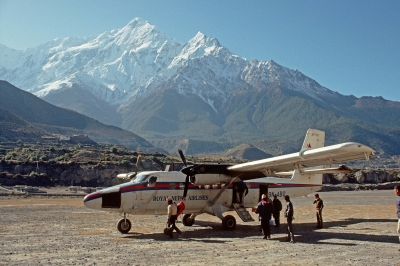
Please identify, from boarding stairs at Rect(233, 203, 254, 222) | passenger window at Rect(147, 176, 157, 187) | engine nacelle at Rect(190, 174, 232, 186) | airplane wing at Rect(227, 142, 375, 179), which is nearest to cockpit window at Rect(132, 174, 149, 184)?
passenger window at Rect(147, 176, 157, 187)

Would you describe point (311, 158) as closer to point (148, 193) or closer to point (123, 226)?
point (148, 193)

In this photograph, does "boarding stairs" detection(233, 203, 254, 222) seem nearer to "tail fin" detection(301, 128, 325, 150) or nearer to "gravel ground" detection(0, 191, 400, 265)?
"gravel ground" detection(0, 191, 400, 265)

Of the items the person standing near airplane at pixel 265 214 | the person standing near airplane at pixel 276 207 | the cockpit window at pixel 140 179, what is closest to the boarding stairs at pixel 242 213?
the person standing near airplane at pixel 276 207

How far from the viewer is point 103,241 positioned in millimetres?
18047

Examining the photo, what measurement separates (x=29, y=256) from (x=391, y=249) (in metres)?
12.4

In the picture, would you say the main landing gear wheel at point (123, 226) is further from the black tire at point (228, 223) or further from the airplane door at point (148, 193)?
the black tire at point (228, 223)

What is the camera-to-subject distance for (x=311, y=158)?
18.8 meters

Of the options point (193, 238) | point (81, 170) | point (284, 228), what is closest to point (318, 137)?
point (284, 228)

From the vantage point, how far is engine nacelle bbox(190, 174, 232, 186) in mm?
Result: 22234

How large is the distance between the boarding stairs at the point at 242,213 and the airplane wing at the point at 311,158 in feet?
6.54

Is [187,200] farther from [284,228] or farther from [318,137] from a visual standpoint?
[318,137]

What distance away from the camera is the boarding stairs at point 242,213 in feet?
74.5

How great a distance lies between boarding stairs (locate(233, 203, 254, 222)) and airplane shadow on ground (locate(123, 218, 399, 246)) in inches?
21.8

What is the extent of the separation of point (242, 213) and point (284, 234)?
124 inches
